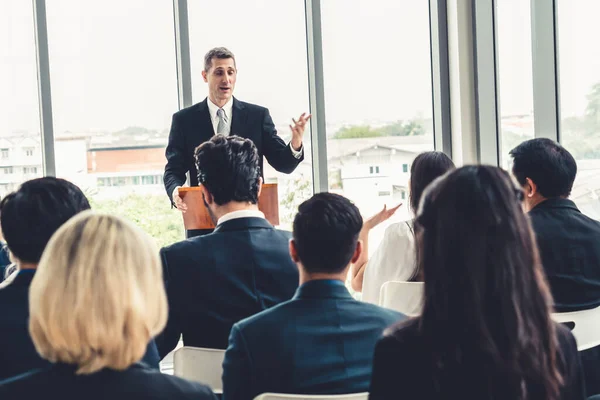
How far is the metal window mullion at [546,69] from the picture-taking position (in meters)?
4.32

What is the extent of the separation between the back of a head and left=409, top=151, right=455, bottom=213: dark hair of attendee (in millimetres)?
1720

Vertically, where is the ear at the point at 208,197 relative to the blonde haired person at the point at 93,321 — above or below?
above

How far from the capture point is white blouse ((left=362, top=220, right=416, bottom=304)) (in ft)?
9.52

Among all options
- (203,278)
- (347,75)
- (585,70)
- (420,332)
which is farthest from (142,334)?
(347,75)

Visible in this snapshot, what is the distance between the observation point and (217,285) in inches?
90.0

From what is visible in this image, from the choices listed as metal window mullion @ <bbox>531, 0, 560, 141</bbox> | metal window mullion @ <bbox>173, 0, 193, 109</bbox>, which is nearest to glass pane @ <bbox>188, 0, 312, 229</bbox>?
metal window mullion @ <bbox>173, 0, 193, 109</bbox>

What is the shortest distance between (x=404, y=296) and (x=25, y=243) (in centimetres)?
136

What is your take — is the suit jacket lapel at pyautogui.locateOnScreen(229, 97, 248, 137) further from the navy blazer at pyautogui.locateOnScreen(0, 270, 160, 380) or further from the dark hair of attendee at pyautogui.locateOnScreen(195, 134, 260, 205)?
the navy blazer at pyautogui.locateOnScreen(0, 270, 160, 380)

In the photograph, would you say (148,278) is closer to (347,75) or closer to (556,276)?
(556,276)

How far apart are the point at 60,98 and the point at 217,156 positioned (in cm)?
252

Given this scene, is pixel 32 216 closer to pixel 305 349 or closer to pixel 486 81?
pixel 305 349

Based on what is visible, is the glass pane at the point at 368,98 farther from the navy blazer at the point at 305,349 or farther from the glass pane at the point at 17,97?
the navy blazer at the point at 305,349

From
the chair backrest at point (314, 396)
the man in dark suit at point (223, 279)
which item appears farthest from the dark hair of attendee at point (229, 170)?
the chair backrest at point (314, 396)

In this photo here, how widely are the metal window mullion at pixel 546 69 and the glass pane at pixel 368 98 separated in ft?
3.41
